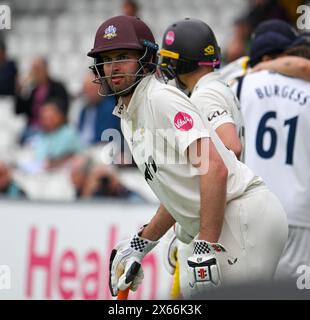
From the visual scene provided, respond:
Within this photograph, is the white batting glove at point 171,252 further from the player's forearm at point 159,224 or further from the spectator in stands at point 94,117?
the spectator in stands at point 94,117

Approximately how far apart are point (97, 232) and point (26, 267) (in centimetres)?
79

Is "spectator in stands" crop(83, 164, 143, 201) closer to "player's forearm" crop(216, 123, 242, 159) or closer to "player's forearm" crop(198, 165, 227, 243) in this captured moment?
"player's forearm" crop(216, 123, 242, 159)

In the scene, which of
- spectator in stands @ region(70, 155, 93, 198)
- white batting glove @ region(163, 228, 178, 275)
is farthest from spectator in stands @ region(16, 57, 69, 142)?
white batting glove @ region(163, 228, 178, 275)

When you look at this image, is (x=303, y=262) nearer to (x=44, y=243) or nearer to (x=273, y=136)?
(x=273, y=136)

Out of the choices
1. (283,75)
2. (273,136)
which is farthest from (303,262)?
(283,75)

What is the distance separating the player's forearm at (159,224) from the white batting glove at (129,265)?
0.12ft

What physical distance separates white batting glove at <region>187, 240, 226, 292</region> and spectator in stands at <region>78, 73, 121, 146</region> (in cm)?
595

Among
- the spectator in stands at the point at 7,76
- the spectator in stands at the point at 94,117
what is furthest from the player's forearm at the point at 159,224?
the spectator in stands at the point at 7,76

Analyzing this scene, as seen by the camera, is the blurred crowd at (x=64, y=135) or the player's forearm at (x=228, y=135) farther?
the blurred crowd at (x=64, y=135)

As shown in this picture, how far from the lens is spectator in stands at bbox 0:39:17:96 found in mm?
12570

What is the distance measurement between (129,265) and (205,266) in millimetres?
788


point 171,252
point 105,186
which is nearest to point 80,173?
point 105,186

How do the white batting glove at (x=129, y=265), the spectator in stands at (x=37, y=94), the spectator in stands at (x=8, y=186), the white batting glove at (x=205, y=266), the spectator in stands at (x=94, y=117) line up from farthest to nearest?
the spectator in stands at (x=37, y=94) < the spectator in stands at (x=94, y=117) < the spectator in stands at (x=8, y=186) < the white batting glove at (x=129, y=265) < the white batting glove at (x=205, y=266)

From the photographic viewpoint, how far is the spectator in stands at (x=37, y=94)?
37.6ft
